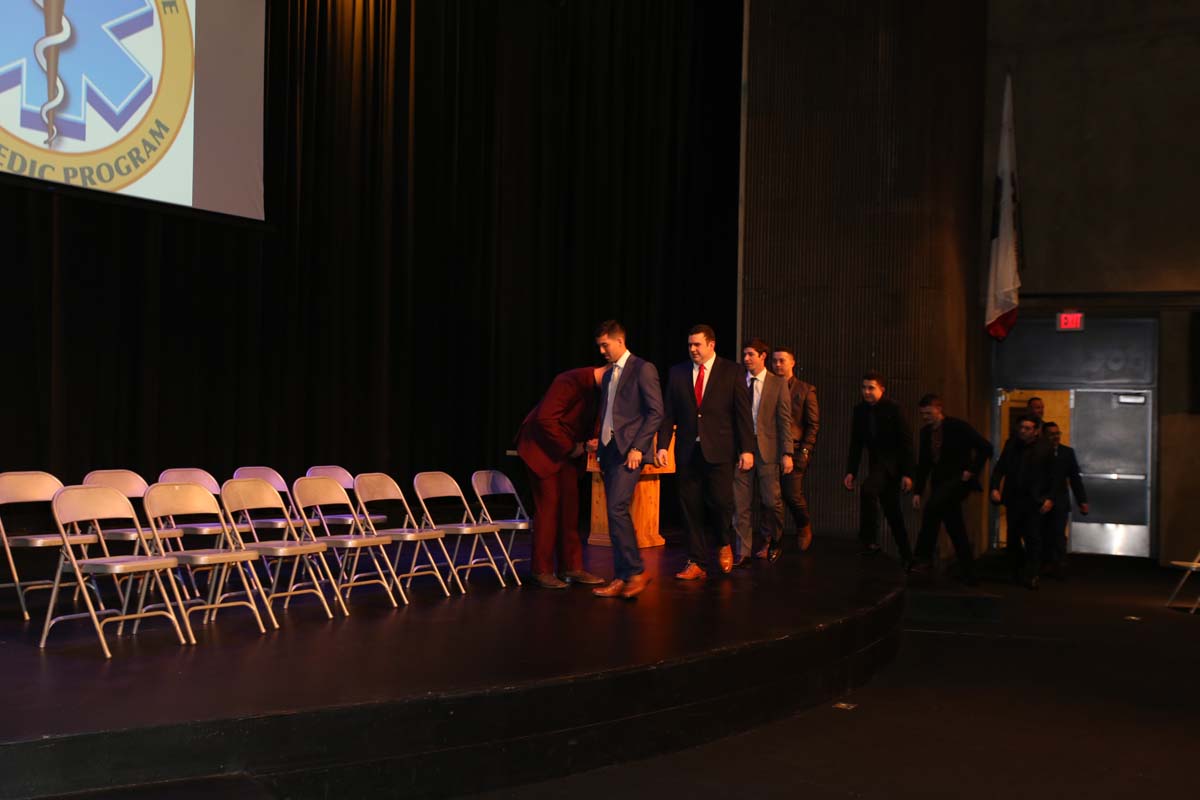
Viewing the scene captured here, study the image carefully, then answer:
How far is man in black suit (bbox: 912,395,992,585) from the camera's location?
338 inches

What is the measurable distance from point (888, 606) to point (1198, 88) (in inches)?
305

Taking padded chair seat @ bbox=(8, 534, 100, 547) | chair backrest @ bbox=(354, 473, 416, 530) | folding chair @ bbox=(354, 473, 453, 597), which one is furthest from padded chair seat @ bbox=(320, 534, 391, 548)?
padded chair seat @ bbox=(8, 534, 100, 547)

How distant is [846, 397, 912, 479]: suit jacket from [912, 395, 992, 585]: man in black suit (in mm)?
276

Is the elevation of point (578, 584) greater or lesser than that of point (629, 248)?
lesser

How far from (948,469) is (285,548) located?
5.18 metres

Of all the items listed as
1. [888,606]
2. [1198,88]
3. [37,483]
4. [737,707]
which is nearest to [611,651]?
[737,707]

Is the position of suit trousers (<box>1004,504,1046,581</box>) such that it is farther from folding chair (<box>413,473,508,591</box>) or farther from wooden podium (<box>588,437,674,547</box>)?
folding chair (<box>413,473,508,591</box>)

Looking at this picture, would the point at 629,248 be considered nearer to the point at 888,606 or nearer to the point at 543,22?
the point at 543,22

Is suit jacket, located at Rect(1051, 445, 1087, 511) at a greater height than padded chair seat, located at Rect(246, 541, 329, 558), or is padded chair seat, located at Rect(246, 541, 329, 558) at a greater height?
suit jacket, located at Rect(1051, 445, 1087, 511)

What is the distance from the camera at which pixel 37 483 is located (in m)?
5.84

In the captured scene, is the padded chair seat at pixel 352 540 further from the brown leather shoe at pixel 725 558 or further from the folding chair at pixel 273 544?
the brown leather shoe at pixel 725 558

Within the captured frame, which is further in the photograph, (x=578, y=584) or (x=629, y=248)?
(x=629, y=248)

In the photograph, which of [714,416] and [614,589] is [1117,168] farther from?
[614,589]

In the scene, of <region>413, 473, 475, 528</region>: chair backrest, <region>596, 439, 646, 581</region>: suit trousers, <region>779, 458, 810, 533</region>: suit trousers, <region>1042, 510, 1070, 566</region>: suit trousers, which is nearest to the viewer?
<region>596, 439, 646, 581</region>: suit trousers
